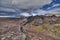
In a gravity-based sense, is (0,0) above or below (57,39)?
above

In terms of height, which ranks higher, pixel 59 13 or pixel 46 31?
pixel 59 13

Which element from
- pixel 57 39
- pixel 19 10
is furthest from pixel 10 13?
pixel 57 39

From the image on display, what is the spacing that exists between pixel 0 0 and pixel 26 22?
0.36 meters

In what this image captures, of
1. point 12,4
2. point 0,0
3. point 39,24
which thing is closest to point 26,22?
point 39,24

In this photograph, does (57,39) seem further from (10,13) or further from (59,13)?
(10,13)

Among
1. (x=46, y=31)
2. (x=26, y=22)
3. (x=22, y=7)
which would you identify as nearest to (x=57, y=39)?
(x=46, y=31)

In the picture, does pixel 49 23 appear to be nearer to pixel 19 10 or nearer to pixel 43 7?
pixel 43 7

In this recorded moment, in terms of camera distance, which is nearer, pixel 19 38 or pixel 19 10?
pixel 19 38

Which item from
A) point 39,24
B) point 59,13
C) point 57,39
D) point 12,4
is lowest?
point 57,39

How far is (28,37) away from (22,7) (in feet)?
1.09

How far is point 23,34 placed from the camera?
1493 millimetres

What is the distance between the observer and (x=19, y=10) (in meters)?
1.59

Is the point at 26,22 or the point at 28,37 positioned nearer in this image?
the point at 28,37

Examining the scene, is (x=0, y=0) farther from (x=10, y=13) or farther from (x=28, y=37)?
(x=28, y=37)
